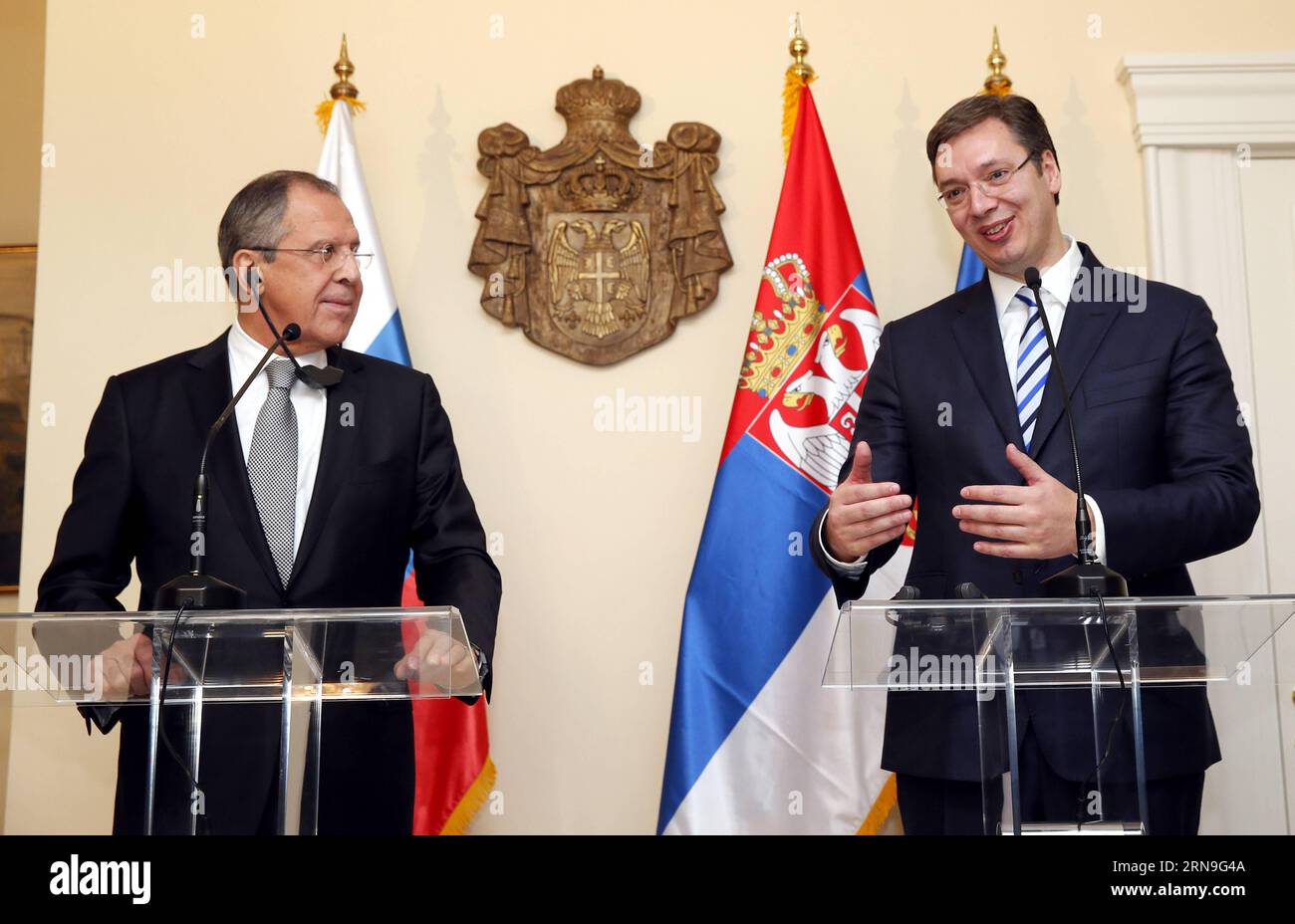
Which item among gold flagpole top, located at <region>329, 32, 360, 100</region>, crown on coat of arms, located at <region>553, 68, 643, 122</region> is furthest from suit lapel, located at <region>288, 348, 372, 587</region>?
crown on coat of arms, located at <region>553, 68, 643, 122</region>

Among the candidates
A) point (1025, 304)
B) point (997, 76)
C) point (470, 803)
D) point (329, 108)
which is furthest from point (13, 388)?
point (1025, 304)

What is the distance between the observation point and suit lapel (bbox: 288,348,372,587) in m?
2.61

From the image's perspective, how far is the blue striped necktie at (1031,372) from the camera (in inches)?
104

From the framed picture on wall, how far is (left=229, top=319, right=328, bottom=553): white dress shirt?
1.96 m

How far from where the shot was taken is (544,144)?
3889 mm

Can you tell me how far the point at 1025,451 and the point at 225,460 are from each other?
148cm

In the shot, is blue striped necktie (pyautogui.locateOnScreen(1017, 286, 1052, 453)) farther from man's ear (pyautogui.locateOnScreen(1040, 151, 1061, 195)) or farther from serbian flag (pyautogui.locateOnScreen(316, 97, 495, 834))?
serbian flag (pyautogui.locateOnScreen(316, 97, 495, 834))

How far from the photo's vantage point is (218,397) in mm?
2750

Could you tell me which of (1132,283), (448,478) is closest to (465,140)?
(448,478)

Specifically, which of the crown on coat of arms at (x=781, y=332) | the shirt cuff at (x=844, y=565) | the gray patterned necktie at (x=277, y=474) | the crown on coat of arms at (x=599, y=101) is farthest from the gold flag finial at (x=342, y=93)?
the shirt cuff at (x=844, y=565)

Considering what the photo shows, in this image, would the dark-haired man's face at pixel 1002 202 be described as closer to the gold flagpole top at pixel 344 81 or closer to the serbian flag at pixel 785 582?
the serbian flag at pixel 785 582

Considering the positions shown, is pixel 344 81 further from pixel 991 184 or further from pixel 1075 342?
pixel 1075 342

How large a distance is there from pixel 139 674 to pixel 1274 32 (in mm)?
3427
